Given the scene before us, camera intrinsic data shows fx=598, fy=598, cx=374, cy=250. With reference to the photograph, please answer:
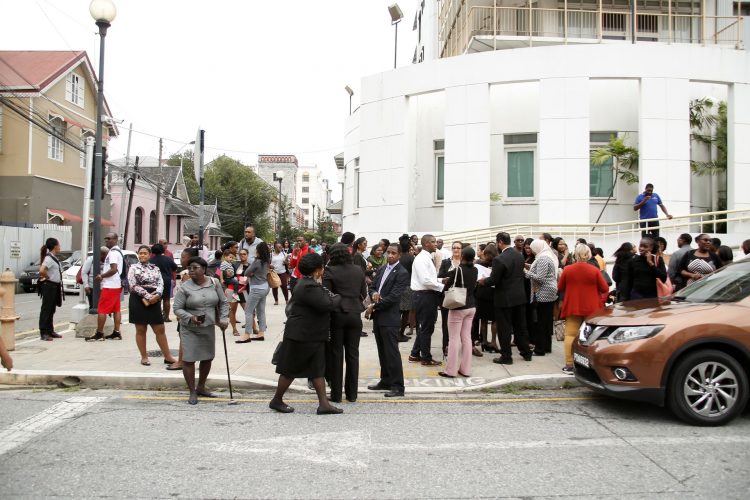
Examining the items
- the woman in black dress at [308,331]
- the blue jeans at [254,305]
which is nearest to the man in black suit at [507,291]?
the woman in black dress at [308,331]


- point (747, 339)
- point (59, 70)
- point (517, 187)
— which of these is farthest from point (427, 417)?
point (59, 70)

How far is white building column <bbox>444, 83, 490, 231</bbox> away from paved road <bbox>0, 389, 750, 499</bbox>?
10.5 meters

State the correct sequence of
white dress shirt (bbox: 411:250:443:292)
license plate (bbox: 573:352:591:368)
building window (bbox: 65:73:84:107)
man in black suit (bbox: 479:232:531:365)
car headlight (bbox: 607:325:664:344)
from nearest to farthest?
1. car headlight (bbox: 607:325:664:344)
2. license plate (bbox: 573:352:591:368)
3. white dress shirt (bbox: 411:250:443:292)
4. man in black suit (bbox: 479:232:531:365)
5. building window (bbox: 65:73:84:107)

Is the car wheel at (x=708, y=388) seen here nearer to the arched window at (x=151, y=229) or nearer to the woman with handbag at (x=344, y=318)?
the woman with handbag at (x=344, y=318)

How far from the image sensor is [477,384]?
25.5 ft

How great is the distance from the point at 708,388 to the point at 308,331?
397 centimetres

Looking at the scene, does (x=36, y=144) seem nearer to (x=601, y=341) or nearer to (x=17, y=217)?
(x=17, y=217)

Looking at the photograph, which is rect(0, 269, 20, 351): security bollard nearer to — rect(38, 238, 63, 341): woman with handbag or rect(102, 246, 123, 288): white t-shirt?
rect(38, 238, 63, 341): woman with handbag

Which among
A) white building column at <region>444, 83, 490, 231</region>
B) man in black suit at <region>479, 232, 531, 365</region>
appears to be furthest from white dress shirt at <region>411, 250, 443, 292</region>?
white building column at <region>444, 83, 490, 231</region>

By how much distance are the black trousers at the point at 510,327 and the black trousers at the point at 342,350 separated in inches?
106

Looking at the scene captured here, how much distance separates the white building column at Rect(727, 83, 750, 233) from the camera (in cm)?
1620

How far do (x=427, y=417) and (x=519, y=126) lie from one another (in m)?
13.6

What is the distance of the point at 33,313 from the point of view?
15922 mm

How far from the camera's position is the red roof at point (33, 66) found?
30203 mm
